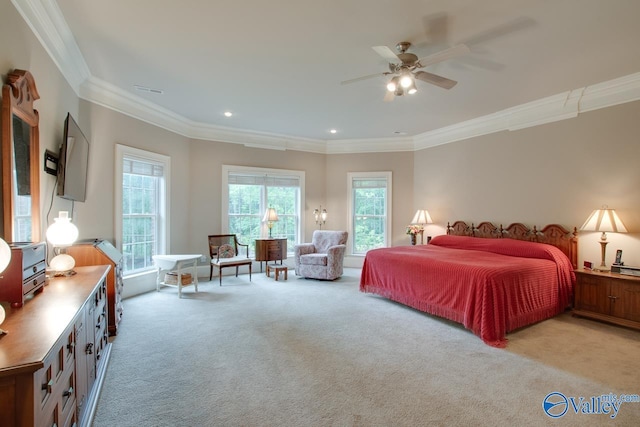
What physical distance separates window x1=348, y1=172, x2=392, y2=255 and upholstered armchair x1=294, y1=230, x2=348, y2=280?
1019mm

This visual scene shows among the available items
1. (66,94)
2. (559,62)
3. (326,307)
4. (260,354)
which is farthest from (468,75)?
(66,94)

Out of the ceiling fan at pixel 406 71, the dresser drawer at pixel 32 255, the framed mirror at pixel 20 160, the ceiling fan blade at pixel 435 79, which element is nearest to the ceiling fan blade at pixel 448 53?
the ceiling fan at pixel 406 71

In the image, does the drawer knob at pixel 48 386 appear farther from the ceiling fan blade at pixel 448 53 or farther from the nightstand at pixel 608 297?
the nightstand at pixel 608 297

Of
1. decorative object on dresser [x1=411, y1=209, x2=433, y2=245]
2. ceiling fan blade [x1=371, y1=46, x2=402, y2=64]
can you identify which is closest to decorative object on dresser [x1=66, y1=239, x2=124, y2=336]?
ceiling fan blade [x1=371, y1=46, x2=402, y2=64]

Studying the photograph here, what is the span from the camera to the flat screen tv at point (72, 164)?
2945 mm

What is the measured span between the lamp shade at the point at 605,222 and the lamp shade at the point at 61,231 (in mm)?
5529

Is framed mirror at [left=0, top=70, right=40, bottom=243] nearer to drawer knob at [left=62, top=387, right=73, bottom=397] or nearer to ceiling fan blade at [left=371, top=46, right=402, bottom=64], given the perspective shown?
drawer knob at [left=62, top=387, right=73, bottom=397]

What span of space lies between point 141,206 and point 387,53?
4322mm

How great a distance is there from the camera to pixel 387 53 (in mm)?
2771

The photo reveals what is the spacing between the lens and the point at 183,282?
4934mm

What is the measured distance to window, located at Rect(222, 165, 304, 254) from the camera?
642 cm

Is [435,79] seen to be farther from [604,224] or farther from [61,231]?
[61,231]

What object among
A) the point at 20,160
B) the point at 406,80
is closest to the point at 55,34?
the point at 20,160

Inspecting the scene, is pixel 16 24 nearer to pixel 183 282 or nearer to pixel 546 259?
pixel 183 282
